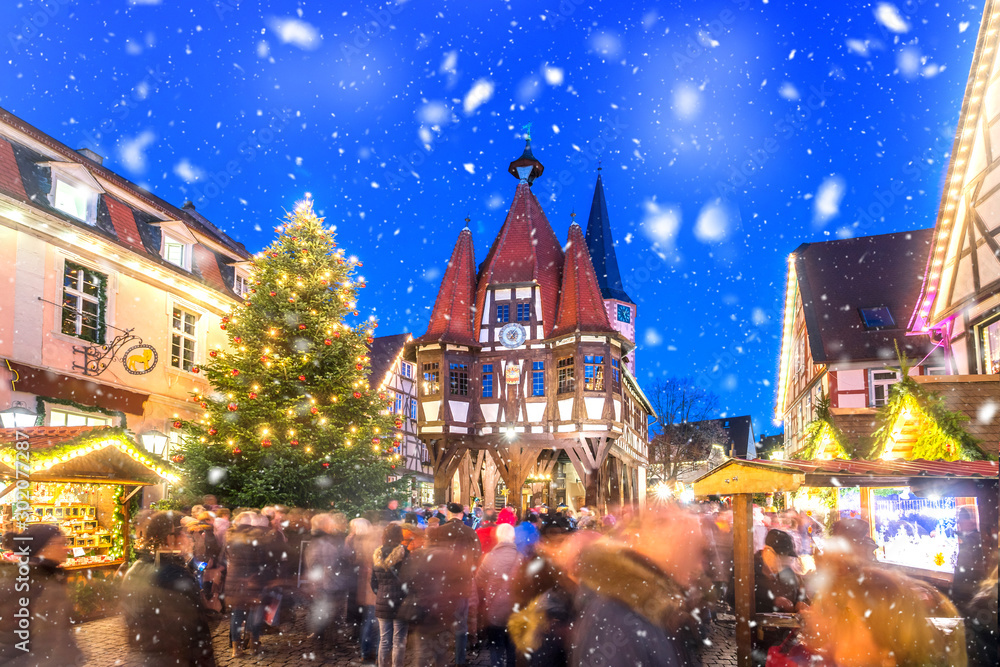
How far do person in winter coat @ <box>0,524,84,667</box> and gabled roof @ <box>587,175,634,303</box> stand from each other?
125 feet

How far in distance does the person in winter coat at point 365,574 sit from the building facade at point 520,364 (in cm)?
1520

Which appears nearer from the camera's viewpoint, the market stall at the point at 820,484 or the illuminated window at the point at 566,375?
the market stall at the point at 820,484

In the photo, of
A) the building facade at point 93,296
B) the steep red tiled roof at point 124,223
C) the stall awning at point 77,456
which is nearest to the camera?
the stall awning at point 77,456

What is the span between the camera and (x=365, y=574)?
8492mm

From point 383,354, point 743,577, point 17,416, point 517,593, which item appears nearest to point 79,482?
point 17,416

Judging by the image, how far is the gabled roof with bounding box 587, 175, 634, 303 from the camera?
42219 millimetres

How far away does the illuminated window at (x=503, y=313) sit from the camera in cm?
2617

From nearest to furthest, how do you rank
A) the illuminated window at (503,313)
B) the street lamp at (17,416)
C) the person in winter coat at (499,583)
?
1. the person in winter coat at (499,583)
2. the street lamp at (17,416)
3. the illuminated window at (503,313)

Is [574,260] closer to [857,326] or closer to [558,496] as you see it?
[857,326]

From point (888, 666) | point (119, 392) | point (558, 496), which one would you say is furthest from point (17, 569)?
point (558, 496)

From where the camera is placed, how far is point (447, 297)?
26203mm

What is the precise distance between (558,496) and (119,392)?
22.5 m

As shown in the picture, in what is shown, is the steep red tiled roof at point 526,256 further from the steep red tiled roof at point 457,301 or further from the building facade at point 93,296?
the building facade at point 93,296

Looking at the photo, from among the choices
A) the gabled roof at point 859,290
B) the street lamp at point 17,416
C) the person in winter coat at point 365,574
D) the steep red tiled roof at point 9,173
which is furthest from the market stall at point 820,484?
the gabled roof at point 859,290
